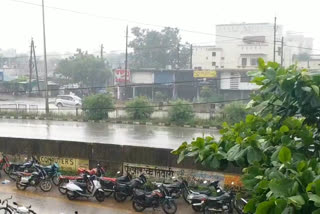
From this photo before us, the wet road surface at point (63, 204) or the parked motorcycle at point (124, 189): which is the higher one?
the parked motorcycle at point (124, 189)

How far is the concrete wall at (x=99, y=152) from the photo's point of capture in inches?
453

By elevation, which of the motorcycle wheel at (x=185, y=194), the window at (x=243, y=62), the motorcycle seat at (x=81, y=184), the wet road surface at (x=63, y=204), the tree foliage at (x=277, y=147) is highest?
the window at (x=243, y=62)

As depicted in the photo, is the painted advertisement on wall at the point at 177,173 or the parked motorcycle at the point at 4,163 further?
the parked motorcycle at the point at 4,163

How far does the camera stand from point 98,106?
1097 inches

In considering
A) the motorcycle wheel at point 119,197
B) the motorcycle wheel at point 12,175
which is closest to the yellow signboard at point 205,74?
the motorcycle wheel at point 12,175

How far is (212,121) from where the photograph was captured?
26.1 m

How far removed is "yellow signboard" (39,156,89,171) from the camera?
501 inches

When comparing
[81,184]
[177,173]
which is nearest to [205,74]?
[177,173]

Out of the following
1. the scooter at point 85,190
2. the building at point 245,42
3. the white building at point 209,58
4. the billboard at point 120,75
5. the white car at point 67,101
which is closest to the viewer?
the scooter at point 85,190

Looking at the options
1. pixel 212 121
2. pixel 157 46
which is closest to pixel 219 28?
pixel 157 46

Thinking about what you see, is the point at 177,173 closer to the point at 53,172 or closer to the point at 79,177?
the point at 79,177

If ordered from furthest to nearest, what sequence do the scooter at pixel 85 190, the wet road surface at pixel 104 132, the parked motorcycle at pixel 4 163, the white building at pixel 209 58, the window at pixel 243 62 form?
the white building at pixel 209 58 → the window at pixel 243 62 → the wet road surface at pixel 104 132 → the parked motorcycle at pixel 4 163 → the scooter at pixel 85 190

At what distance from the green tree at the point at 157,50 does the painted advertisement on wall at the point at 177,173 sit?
41.2 m

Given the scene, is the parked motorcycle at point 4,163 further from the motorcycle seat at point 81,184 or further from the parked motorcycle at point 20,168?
the motorcycle seat at point 81,184
